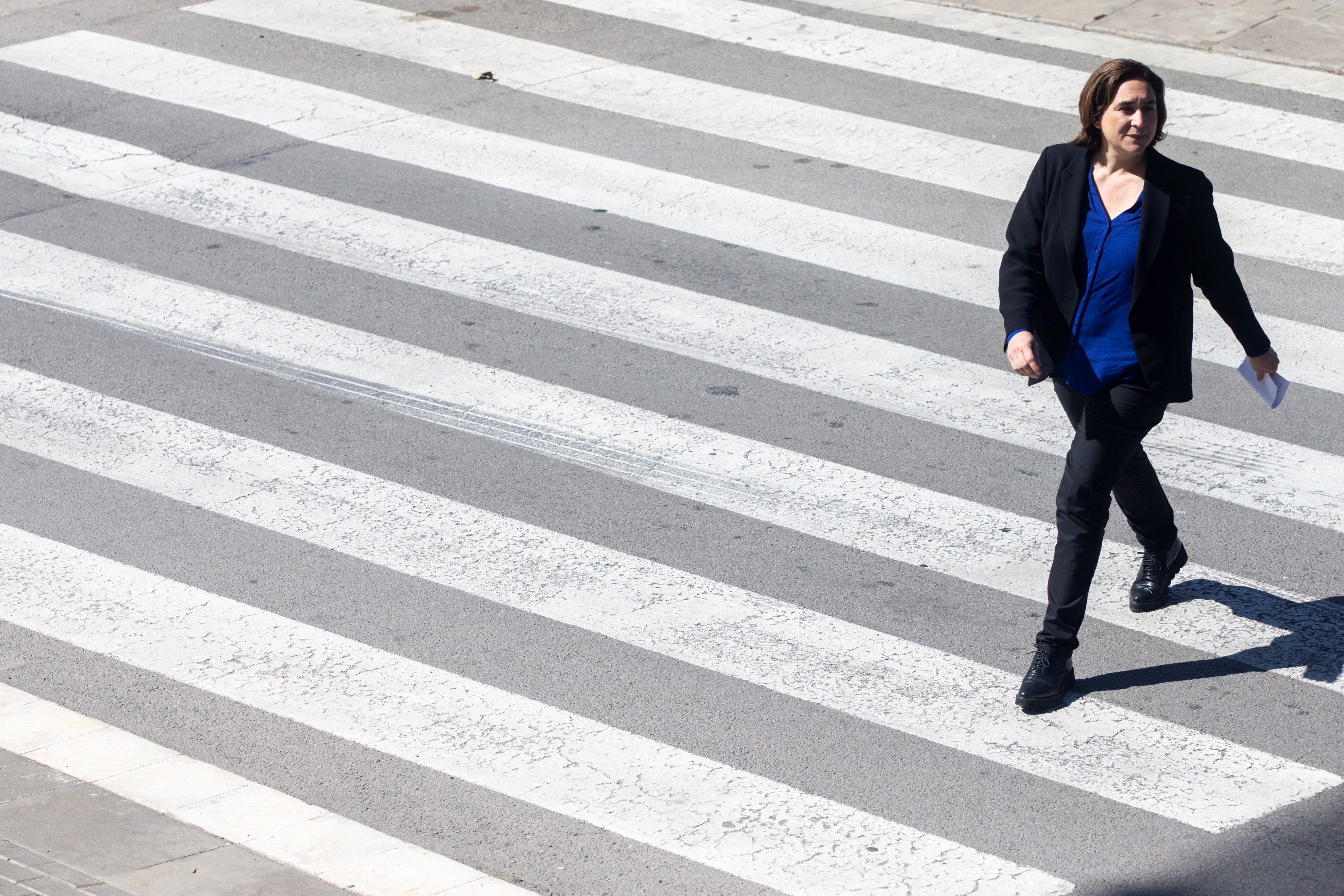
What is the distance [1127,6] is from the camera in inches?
503

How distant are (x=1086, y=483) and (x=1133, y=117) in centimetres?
109

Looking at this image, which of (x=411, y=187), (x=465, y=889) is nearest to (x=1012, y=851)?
(x=465, y=889)

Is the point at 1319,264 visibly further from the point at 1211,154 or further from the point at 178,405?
the point at 178,405

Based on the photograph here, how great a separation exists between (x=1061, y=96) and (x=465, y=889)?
7.94m

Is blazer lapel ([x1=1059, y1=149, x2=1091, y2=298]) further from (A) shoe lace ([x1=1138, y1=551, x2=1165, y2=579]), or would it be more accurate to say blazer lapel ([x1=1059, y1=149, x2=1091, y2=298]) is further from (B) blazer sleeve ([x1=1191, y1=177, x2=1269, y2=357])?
(A) shoe lace ([x1=1138, y1=551, x2=1165, y2=579])

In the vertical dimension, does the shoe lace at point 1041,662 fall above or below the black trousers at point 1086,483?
below

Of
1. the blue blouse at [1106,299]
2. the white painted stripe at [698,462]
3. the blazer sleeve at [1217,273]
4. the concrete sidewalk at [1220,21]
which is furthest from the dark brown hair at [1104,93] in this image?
the concrete sidewalk at [1220,21]

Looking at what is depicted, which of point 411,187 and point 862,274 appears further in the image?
point 411,187

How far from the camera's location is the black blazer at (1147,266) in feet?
16.9

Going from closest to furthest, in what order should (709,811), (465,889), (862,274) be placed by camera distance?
(465,889) → (709,811) → (862,274)

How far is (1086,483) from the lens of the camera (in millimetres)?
5328

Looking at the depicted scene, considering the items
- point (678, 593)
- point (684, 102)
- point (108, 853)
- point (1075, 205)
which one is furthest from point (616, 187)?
point (108, 853)

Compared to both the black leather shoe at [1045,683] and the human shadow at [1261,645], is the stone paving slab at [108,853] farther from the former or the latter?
the human shadow at [1261,645]

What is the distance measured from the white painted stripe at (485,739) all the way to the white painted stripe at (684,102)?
4859 mm
